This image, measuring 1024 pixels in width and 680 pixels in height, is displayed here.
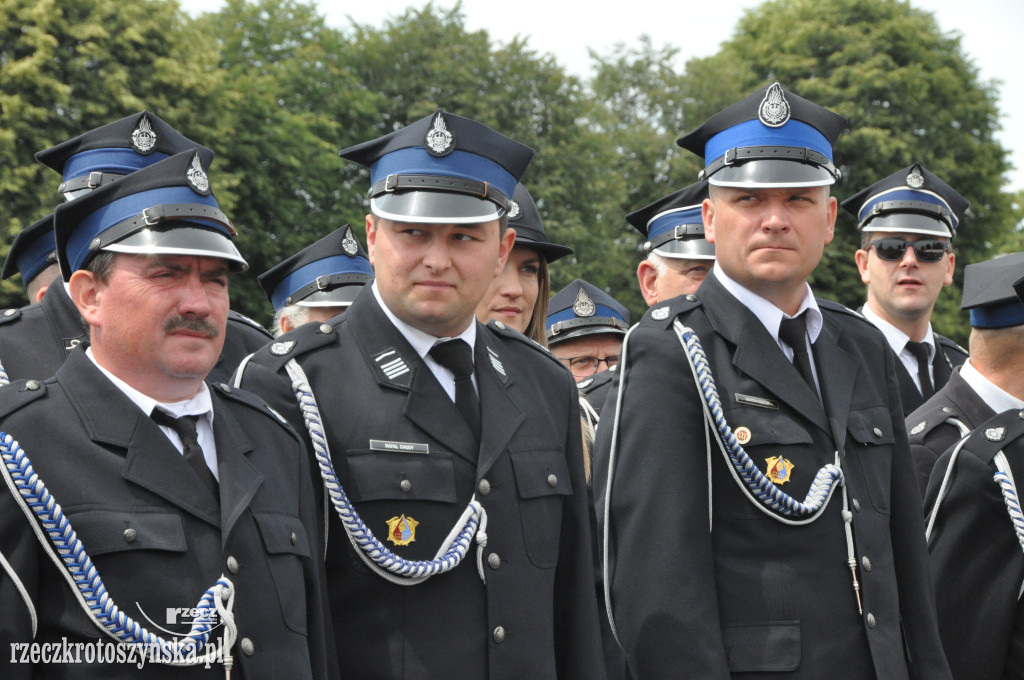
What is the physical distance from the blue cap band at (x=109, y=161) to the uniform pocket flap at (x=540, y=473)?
2.67 meters

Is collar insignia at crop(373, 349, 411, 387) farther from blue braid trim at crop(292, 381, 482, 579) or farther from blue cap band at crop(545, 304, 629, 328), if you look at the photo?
blue cap band at crop(545, 304, 629, 328)

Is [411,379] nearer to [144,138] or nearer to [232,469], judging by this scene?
[232,469]

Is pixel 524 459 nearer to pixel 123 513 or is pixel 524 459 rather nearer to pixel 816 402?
pixel 816 402

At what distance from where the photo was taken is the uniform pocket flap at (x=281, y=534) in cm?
350

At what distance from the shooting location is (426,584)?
3787 millimetres

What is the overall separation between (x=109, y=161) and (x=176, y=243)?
8.37 feet

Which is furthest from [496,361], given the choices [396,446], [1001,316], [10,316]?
[1001,316]

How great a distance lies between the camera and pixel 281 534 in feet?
11.6

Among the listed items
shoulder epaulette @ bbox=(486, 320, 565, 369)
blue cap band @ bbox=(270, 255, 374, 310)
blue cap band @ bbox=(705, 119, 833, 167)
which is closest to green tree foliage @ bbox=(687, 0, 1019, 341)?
blue cap band @ bbox=(270, 255, 374, 310)

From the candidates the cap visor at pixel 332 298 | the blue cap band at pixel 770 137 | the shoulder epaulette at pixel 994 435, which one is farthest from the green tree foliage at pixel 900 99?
the blue cap band at pixel 770 137

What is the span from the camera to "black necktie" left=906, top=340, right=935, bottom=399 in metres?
7.50

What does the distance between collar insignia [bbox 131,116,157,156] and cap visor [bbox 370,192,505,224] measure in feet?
7.05

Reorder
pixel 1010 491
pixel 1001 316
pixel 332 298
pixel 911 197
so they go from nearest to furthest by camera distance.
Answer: pixel 1010 491, pixel 1001 316, pixel 911 197, pixel 332 298

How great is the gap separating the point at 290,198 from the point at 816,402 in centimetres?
2984
